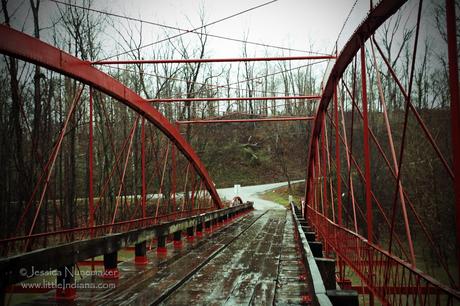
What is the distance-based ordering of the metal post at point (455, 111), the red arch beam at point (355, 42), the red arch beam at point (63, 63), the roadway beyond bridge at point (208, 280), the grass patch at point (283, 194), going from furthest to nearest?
the grass patch at point (283, 194) < the red arch beam at point (63, 63) < the red arch beam at point (355, 42) < the roadway beyond bridge at point (208, 280) < the metal post at point (455, 111)

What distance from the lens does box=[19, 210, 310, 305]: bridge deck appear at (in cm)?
452

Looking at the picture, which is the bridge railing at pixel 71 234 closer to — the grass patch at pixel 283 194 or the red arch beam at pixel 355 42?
the red arch beam at pixel 355 42

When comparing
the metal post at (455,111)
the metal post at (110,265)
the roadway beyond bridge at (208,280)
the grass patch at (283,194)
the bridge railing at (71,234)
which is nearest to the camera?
the metal post at (455,111)

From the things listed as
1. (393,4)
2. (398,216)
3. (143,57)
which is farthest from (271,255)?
(143,57)

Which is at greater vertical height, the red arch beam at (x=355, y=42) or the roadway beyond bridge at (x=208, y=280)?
the red arch beam at (x=355, y=42)

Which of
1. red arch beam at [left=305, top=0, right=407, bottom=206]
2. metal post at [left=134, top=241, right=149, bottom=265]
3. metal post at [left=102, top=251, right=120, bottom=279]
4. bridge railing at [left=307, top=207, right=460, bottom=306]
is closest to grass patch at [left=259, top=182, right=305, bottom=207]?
red arch beam at [left=305, top=0, right=407, bottom=206]

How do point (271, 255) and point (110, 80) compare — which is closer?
point (271, 255)

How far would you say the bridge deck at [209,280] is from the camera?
452cm

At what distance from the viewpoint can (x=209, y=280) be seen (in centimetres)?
561

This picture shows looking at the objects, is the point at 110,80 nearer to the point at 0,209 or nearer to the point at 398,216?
the point at 0,209

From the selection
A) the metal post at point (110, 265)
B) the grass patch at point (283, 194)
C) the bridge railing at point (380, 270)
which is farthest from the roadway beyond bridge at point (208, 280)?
the grass patch at point (283, 194)

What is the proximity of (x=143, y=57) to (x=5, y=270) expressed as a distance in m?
29.6

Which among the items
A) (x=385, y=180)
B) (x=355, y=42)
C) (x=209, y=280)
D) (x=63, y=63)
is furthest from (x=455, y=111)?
(x=385, y=180)

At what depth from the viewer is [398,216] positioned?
86.1 ft
